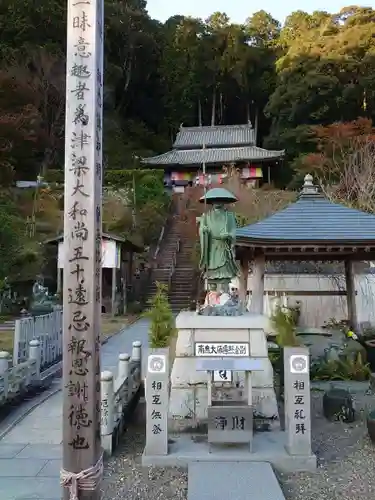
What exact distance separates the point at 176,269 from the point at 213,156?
16564 mm

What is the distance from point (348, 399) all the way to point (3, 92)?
2327 centimetres

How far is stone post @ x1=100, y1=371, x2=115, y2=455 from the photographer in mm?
5344

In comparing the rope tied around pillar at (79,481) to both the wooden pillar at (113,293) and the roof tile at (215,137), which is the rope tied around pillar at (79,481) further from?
the roof tile at (215,137)

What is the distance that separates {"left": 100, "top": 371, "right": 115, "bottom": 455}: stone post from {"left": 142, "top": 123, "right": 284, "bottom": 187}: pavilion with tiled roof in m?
28.4

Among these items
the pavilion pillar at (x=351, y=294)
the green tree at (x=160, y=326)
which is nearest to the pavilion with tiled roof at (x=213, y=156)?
the pavilion pillar at (x=351, y=294)

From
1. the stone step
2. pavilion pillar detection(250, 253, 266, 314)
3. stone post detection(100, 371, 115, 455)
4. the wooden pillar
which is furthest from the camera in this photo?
the wooden pillar

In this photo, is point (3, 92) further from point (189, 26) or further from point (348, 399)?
point (189, 26)

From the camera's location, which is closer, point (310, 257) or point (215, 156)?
point (310, 257)

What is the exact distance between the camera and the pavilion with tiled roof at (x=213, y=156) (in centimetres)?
3541

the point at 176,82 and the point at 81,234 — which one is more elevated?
the point at 176,82

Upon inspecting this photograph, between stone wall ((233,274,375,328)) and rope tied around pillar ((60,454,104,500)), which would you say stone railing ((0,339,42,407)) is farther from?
stone wall ((233,274,375,328))

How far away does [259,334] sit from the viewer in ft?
19.7

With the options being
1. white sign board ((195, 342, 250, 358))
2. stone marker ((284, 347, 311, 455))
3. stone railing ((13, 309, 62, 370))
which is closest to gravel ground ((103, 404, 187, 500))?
stone marker ((284, 347, 311, 455))

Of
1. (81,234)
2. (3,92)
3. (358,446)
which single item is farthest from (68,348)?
(3,92)
